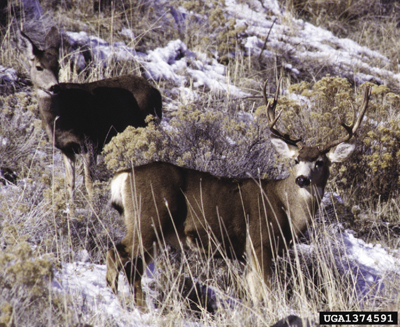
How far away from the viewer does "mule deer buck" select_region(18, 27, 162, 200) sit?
5879 millimetres

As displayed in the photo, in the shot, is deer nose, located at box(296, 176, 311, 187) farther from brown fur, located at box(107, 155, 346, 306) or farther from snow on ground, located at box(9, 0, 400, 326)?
snow on ground, located at box(9, 0, 400, 326)

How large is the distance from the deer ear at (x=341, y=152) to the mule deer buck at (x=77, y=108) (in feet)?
8.24

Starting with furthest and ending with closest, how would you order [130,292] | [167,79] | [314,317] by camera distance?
[167,79], [130,292], [314,317]

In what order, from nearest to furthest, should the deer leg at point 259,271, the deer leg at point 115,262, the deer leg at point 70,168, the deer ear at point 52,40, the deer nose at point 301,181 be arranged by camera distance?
the deer leg at point 115,262
the deer leg at point 259,271
the deer nose at point 301,181
the deer leg at point 70,168
the deer ear at point 52,40

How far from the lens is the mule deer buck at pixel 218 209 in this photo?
398cm

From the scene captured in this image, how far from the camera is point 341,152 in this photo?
15.2 ft

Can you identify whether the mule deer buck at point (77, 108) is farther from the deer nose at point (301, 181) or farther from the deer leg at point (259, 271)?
the deer nose at point (301, 181)

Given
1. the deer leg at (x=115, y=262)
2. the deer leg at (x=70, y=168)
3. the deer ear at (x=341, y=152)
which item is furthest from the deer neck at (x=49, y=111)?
the deer ear at (x=341, y=152)

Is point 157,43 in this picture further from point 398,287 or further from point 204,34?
point 398,287

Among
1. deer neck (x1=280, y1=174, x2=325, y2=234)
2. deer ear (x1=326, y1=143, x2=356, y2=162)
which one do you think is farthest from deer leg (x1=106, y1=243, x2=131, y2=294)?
deer ear (x1=326, y1=143, x2=356, y2=162)

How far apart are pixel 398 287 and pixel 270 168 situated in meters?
2.18

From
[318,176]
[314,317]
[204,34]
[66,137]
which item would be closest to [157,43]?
[204,34]

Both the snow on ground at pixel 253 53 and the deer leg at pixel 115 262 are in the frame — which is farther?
the snow on ground at pixel 253 53

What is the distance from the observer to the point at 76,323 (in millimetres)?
3129
